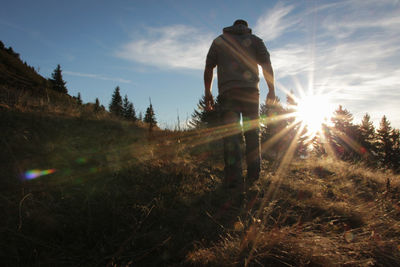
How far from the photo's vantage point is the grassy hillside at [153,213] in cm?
138

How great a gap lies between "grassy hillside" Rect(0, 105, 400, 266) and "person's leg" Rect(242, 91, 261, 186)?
0.25 meters

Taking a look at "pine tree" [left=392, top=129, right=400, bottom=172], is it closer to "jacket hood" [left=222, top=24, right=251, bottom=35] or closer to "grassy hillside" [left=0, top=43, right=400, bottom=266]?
"grassy hillside" [left=0, top=43, right=400, bottom=266]

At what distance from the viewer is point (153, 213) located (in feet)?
6.43

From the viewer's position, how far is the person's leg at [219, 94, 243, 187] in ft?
9.50

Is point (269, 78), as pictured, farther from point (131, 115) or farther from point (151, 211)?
point (131, 115)

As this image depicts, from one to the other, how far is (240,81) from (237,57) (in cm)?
43

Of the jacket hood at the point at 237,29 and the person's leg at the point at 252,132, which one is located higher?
Answer: the jacket hood at the point at 237,29

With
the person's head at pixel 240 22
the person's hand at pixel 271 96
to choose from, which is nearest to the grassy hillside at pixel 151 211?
the person's hand at pixel 271 96

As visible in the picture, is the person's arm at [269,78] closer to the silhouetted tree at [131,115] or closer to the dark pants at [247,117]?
the dark pants at [247,117]

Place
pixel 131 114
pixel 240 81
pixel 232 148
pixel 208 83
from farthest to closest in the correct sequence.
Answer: pixel 131 114 < pixel 208 83 < pixel 240 81 < pixel 232 148

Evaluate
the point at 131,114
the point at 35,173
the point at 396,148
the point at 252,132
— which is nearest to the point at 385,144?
the point at 396,148

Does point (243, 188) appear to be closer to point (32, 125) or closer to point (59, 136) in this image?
point (59, 136)

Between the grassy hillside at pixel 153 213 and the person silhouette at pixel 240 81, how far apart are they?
70 centimetres

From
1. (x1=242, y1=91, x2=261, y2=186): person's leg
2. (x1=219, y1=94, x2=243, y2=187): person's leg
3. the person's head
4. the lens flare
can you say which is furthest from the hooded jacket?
the lens flare
